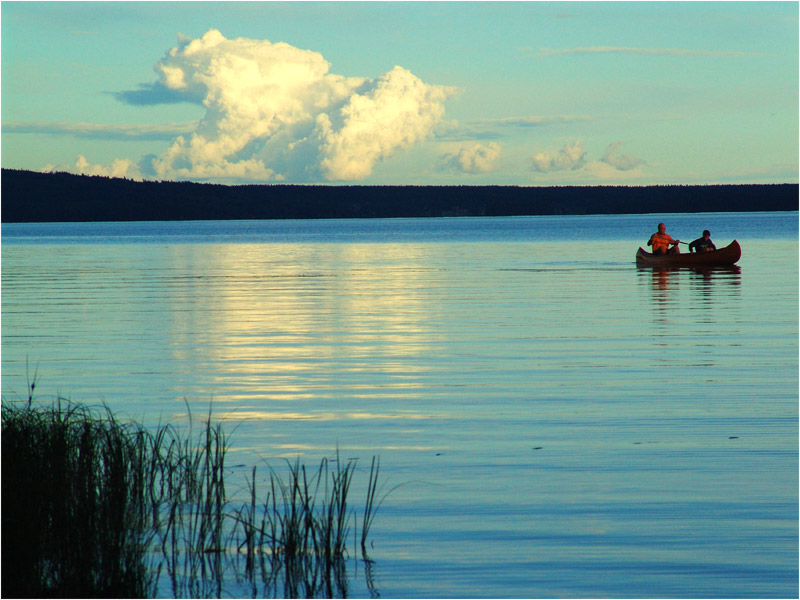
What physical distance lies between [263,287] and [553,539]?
24.1 m

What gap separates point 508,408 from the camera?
36.2ft

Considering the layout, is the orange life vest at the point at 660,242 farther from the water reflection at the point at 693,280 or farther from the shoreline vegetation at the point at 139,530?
the shoreline vegetation at the point at 139,530

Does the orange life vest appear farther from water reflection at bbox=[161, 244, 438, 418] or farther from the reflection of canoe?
water reflection at bbox=[161, 244, 438, 418]

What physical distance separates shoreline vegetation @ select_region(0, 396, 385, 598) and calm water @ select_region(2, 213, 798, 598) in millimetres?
402

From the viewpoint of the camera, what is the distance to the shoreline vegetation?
5.77m

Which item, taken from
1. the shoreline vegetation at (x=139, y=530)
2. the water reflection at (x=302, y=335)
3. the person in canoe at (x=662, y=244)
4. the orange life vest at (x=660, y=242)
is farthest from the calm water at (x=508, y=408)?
the orange life vest at (x=660, y=242)

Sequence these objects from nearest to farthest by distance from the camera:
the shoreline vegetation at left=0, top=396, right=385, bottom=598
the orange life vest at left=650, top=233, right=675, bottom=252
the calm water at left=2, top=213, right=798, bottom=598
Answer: the shoreline vegetation at left=0, top=396, right=385, bottom=598 → the calm water at left=2, top=213, right=798, bottom=598 → the orange life vest at left=650, top=233, right=675, bottom=252

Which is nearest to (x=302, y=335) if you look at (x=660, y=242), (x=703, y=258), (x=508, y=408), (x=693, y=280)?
(x=508, y=408)

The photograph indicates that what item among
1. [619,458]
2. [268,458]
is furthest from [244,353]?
[619,458]

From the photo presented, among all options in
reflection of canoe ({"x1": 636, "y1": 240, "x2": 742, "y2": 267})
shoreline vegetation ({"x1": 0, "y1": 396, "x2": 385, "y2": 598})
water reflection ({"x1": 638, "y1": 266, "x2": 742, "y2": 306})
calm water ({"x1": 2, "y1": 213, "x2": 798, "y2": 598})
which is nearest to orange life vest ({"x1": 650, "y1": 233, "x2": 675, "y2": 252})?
reflection of canoe ({"x1": 636, "y1": 240, "x2": 742, "y2": 267})

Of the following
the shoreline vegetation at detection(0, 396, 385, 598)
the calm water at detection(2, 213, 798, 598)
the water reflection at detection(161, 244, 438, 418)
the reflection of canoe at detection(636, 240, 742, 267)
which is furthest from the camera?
the reflection of canoe at detection(636, 240, 742, 267)

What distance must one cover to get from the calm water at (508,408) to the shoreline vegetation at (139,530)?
40 centimetres

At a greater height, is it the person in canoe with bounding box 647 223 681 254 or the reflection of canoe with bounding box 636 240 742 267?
the person in canoe with bounding box 647 223 681 254

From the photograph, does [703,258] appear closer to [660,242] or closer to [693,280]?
[660,242]
